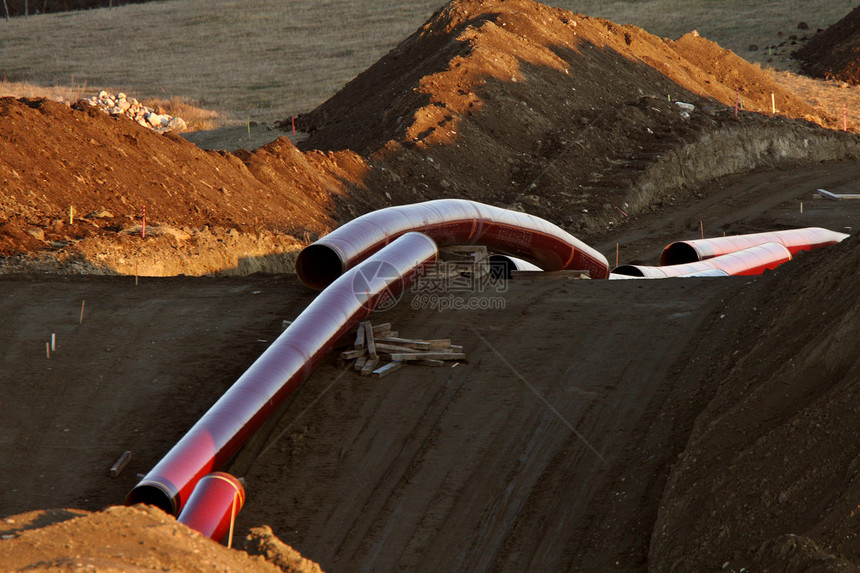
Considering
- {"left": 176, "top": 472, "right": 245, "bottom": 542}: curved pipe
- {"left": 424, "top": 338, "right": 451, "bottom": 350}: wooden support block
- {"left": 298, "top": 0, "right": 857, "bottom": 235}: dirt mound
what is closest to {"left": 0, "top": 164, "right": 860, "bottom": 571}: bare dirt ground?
{"left": 424, "top": 338, "right": 451, "bottom": 350}: wooden support block

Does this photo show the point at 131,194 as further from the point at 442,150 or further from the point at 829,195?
the point at 829,195

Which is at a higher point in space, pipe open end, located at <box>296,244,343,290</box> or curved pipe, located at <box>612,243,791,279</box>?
pipe open end, located at <box>296,244,343,290</box>

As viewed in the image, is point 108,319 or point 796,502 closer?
point 796,502

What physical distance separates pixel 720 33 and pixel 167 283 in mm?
47615

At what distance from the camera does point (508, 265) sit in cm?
1777

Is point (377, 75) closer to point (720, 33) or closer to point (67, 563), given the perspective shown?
point (720, 33)

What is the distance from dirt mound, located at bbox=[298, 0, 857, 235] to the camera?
2734cm

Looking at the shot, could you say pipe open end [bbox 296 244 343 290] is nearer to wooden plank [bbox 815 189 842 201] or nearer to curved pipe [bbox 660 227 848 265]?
curved pipe [bbox 660 227 848 265]

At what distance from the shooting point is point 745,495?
801 centimetres

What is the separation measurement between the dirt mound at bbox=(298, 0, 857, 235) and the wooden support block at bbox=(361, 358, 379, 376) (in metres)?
11.4

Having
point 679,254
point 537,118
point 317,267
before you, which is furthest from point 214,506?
point 537,118

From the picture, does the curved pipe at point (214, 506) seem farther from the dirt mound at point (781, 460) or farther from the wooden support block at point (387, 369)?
the dirt mound at point (781, 460)

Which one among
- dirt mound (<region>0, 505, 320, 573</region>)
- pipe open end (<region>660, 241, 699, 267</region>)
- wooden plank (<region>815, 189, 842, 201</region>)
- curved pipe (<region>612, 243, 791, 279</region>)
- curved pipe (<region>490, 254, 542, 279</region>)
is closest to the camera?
dirt mound (<region>0, 505, 320, 573</region>)

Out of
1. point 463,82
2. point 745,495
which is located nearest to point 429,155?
point 463,82
